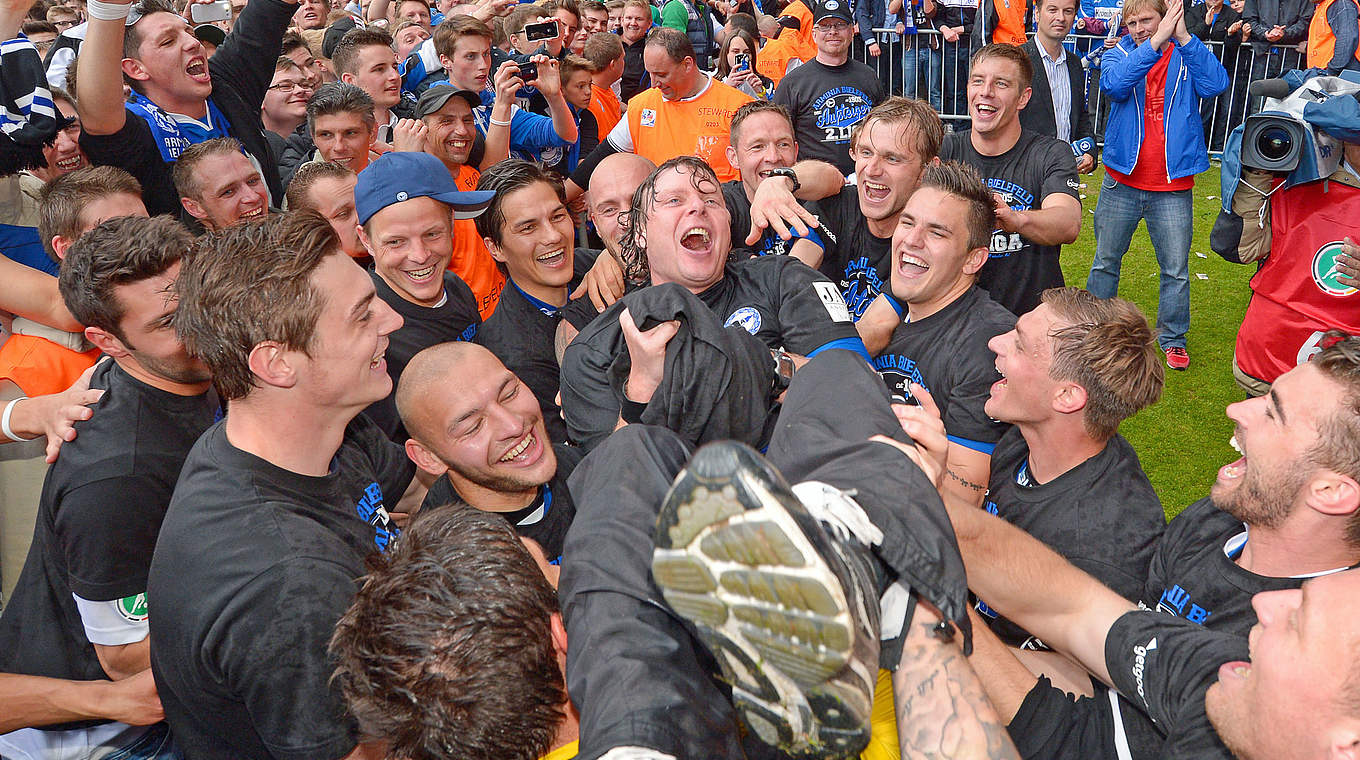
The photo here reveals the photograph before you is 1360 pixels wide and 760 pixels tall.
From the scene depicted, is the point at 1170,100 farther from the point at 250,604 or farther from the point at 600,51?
the point at 250,604

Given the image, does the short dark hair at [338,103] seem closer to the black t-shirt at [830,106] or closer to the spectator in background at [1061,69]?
the black t-shirt at [830,106]

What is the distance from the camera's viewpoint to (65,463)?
2.47 metres

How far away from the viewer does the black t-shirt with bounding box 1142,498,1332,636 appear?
236 centimetres

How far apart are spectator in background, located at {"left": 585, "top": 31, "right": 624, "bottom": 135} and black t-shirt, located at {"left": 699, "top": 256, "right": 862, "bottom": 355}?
454 centimetres

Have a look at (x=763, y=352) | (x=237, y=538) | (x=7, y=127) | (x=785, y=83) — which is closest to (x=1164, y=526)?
(x=763, y=352)

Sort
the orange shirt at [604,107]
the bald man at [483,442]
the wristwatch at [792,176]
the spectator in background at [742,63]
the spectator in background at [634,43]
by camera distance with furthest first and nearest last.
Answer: the spectator in background at [634,43] → the spectator in background at [742,63] → the orange shirt at [604,107] → the wristwatch at [792,176] → the bald man at [483,442]

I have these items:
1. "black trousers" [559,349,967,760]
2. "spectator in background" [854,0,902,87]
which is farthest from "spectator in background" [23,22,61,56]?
"spectator in background" [854,0,902,87]

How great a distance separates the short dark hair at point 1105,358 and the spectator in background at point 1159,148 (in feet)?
13.1

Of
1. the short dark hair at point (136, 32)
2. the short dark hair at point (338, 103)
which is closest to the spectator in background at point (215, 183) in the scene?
the short dark hair at point (136, 32)

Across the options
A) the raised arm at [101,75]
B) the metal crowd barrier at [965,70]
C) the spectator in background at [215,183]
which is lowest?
the metal crowd barrier at [965,70]

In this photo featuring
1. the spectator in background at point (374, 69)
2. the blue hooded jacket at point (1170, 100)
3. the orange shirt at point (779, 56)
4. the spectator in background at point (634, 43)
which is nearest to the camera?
the spectator in background at point (374, 69)

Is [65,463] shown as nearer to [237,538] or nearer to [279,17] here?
[237,538]

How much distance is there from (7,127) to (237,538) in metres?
2.53

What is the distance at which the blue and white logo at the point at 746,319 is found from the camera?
3.23 meters
